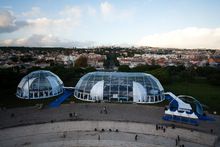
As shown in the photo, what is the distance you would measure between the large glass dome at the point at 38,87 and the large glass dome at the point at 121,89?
19.1ft

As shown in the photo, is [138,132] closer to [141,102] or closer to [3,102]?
[141,102]

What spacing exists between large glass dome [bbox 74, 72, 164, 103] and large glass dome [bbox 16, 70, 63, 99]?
581cm

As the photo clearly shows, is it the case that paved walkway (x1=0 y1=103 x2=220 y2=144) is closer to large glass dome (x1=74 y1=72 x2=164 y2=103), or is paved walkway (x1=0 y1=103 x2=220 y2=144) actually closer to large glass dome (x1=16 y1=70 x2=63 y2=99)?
large glass dome (x1=74 y1=72 x2=164 y2=103)

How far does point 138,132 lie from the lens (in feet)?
94.3

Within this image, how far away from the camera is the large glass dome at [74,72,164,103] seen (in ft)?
132

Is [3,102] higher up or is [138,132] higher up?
[3,102]

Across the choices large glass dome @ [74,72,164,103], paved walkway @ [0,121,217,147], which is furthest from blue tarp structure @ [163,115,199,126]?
large glass dome @ [74,72,164,103]

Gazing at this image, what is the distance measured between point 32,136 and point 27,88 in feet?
56.3

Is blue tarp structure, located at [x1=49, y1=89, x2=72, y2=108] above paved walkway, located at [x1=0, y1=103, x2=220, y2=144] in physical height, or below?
above

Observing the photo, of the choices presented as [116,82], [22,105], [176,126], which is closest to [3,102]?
[22,105]

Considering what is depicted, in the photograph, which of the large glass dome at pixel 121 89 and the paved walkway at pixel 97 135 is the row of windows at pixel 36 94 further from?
the paved walkway at pixel 97 135

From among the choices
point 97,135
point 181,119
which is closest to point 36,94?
point 97,135

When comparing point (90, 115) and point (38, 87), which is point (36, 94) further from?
point (90, 115)

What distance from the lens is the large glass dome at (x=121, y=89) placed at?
4025 centimetres
